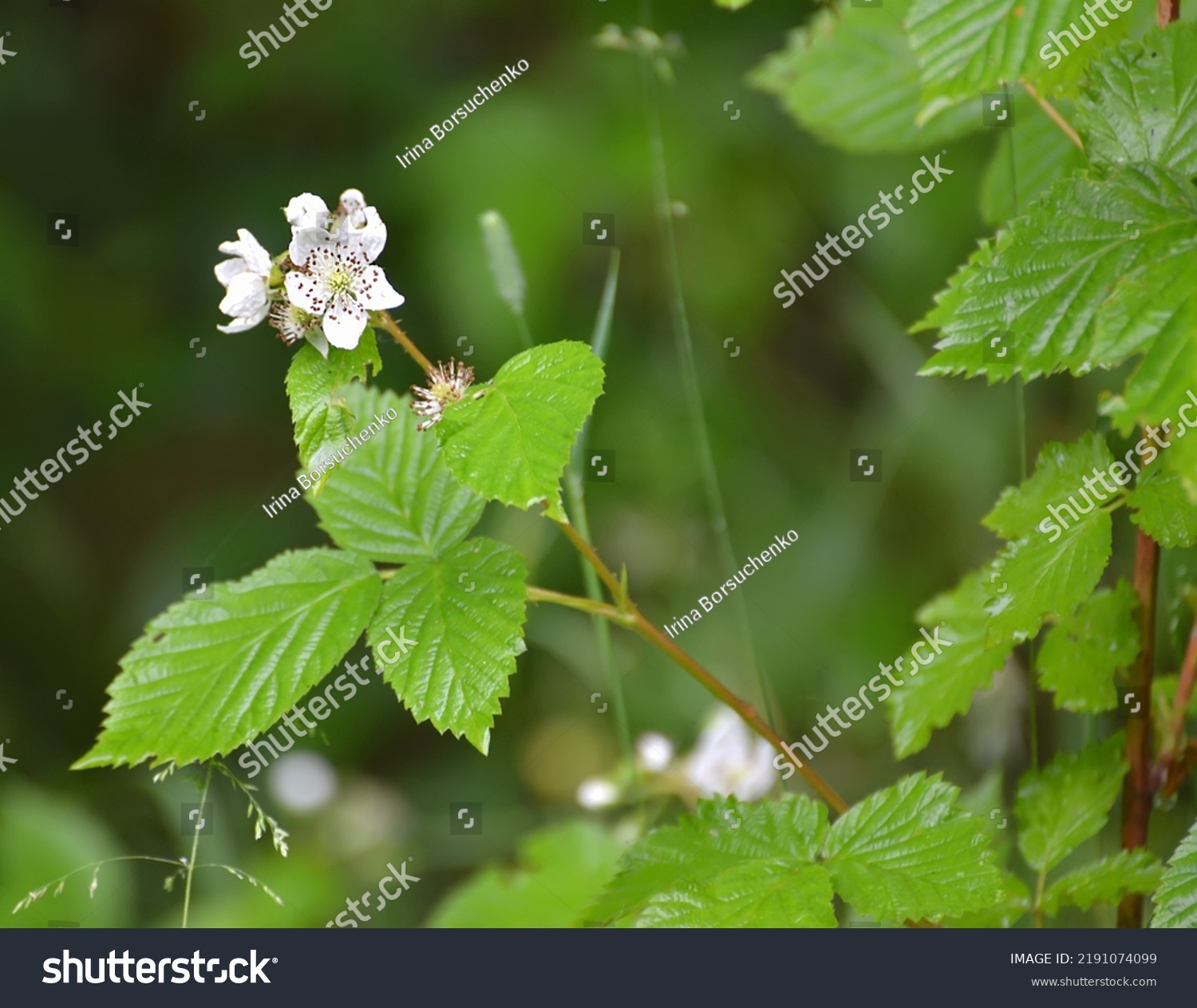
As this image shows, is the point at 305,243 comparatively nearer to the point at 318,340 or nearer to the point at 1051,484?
the point at 318,340

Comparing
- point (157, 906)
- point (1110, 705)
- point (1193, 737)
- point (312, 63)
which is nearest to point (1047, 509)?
point (1110, 705)

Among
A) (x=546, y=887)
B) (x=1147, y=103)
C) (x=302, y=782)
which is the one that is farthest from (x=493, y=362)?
(x=1147, y=103)

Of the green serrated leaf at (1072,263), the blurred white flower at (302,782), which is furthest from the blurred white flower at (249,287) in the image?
the blurred white flower at (302,782)

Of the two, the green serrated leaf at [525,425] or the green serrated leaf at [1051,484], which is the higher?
the green serrated leaf at [525,425]

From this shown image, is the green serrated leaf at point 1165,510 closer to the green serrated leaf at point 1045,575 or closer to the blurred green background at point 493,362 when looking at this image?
the green serrated leaf at point 1045,575

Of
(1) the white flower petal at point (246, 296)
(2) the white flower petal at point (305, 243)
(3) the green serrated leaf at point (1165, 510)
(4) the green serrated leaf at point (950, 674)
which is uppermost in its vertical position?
(2) the white flower petal at point (305, 243)

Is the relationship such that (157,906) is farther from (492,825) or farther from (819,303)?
(819,303)
